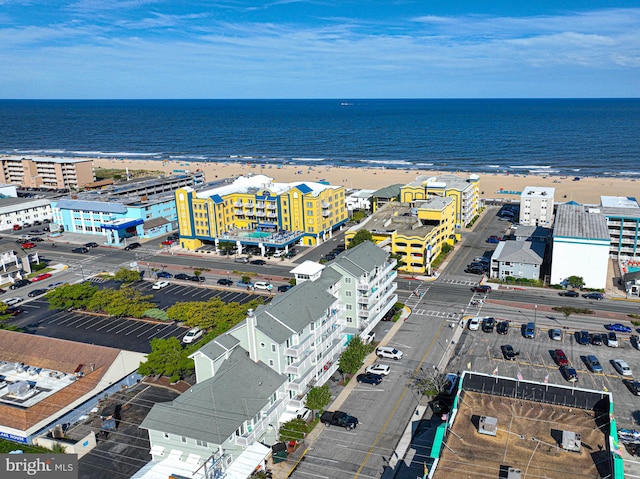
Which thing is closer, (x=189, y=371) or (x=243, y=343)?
(x=243, y=343)

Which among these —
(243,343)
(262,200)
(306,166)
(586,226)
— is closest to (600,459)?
(243,343)

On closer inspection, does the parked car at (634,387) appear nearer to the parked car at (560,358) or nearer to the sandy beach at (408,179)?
the parked car at (560,358)

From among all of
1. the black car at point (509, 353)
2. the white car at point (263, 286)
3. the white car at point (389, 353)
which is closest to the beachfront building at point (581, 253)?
the black car at point (509, 353)

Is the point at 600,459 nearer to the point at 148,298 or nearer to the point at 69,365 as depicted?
the point at 69,365

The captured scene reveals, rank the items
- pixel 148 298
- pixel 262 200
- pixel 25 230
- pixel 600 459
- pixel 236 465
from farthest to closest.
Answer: pixel 25 230 < pixel 262 200 < pixel 148 298 < pixel 236 465 < pixel 600 459

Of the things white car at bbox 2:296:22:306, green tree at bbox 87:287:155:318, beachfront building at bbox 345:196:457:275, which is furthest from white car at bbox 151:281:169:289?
beachfront building at bbox 345:196:457:275

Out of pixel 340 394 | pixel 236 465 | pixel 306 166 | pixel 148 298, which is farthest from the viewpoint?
pixel 306 166

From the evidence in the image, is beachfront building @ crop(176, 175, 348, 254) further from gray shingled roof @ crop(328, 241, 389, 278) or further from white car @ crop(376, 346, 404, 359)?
white car @ crop(376, 346, 404, 359)
